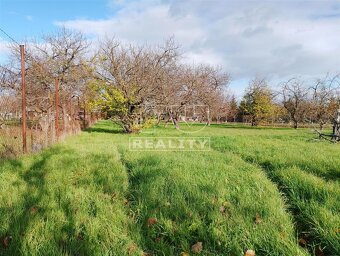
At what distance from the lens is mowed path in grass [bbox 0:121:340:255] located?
292 cm

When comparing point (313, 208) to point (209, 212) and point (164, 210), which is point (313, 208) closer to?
point (209, 212)

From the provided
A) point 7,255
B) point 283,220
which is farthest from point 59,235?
point 283,220

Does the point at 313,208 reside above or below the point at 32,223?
above

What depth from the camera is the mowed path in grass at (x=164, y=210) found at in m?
2.92

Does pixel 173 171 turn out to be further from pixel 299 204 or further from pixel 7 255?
pixel 7 255

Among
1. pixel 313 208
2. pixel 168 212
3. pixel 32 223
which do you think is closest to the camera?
pixel 32 223

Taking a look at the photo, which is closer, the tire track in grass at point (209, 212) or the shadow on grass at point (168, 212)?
the tire track in grass at point (209, 212)

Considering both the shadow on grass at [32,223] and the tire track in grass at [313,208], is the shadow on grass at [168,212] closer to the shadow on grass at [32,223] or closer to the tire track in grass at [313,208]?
the shadow on grass at [32,223]

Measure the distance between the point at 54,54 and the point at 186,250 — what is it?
30.4 metres

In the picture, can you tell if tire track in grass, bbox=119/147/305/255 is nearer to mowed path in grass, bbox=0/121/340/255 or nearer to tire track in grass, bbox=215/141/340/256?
mowed path in grass, bbox=0/121/340/255

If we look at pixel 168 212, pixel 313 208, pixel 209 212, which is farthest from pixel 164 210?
pixel 313 208

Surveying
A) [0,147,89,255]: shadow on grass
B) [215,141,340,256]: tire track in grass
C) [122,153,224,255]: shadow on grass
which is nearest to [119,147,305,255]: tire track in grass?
[122,153,224,255]: shadow on grass

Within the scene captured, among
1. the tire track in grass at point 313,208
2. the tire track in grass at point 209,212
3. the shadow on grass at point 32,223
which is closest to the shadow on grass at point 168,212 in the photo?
the tire track in grass at point 209,212

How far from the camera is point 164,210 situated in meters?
3.83
